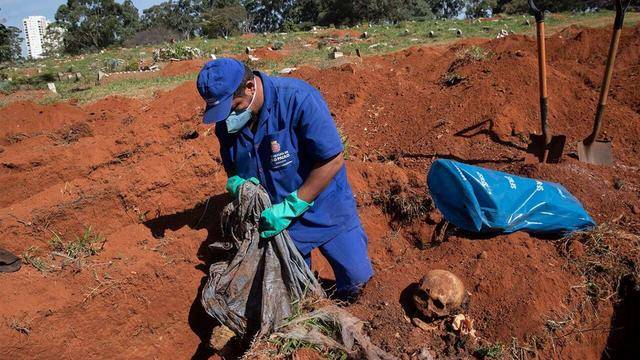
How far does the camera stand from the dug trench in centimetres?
290

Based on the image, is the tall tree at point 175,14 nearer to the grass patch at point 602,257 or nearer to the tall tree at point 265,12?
the tall tree at point 265,12

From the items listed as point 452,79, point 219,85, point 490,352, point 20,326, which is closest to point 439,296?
point 490,352

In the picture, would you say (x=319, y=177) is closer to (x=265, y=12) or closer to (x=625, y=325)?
(x=625, y=325)

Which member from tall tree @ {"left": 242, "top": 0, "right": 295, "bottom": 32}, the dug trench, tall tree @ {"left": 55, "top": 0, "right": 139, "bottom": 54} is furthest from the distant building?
the dug trench

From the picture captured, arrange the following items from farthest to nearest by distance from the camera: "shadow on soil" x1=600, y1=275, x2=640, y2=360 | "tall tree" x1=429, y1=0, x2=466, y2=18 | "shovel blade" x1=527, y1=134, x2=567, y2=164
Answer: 1. "tall tree" x1=429, y1=0, x2=466, y2=18
2. "shovel blade" x1=527, y1=134, x2=567, y2=164
3. "shadow on soil" x1=600, y1=275, x2=640, y2=360

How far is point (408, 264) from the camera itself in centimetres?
324

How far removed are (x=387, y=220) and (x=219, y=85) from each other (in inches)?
83.4

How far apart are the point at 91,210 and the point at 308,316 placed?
7.84 ft

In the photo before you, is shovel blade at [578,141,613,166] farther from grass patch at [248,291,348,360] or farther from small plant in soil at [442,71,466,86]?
grass patch at [248,291,348,360]

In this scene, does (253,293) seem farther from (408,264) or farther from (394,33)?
(394,33)

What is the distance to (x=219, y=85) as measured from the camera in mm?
2352

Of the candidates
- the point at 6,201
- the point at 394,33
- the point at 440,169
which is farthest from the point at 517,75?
the point at 394,33

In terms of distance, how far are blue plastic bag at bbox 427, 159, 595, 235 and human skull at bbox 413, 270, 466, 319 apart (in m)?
0.57

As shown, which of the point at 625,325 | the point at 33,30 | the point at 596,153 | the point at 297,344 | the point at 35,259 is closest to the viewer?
the point at 297,344
